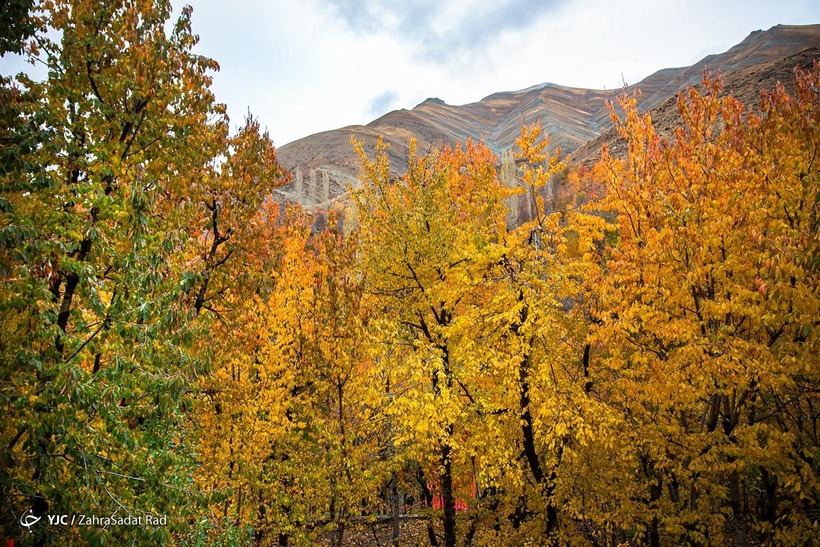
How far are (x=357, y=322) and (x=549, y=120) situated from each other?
144 metres

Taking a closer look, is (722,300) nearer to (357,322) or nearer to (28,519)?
(357,322)

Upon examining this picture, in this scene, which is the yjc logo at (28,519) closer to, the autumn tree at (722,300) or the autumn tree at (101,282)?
the autumn tree at (101,282)

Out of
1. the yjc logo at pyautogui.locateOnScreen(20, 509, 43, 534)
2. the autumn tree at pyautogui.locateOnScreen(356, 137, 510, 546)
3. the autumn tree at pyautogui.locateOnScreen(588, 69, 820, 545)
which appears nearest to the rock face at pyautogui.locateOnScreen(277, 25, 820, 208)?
the autumn tree at pyautogui.locateOnScreen(356, 137, 510, 546)

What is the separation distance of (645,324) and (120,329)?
8160 mm

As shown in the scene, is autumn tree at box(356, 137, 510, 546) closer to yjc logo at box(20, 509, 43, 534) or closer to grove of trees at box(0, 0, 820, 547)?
grove of trees at box(0, 0, 820, 547)

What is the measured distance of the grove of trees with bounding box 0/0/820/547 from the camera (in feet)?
15.1

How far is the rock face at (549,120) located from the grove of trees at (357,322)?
24.2 m

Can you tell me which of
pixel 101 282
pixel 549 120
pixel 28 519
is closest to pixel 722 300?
→ pixel 101 282

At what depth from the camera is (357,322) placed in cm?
878

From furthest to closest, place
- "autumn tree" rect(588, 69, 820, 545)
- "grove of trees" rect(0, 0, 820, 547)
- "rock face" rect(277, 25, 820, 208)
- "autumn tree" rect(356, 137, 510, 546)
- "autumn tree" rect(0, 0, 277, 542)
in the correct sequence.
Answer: "rock face" rect(277, 25, 820, 208)
"autumn tree" rect(356, 137, 510, 546)
"autumn tree" rect(588, 69, 820, 545)
"grove of trees" rect(0, 0, 820, 547)
"autumn tree" rect(0, 0, 277, 542)

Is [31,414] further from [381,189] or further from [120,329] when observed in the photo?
[381,189]

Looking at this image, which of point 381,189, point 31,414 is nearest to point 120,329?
point 31,414

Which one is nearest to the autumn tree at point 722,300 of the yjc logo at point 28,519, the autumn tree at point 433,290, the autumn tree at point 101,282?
the autumn tree at point 433,290

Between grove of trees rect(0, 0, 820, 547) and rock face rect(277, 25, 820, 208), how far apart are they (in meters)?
24.2
